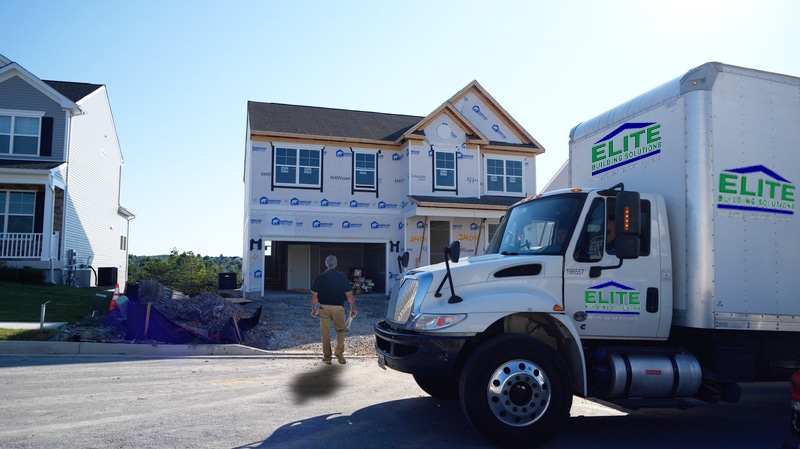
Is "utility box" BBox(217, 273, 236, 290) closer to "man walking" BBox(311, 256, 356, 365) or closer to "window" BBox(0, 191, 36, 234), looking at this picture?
"window" BBox(0, 191, 36, 234)

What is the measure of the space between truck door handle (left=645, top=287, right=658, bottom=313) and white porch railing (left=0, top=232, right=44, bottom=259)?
21713mm

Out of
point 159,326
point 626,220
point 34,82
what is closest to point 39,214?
point 34,82

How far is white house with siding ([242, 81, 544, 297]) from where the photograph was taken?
22016 mm

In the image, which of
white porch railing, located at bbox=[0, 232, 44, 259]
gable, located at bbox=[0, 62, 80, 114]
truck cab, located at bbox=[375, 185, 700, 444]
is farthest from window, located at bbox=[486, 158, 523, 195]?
truck cab, located at bbox=[375, 185, 700, 444]

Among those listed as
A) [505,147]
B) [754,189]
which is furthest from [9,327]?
[505,147]

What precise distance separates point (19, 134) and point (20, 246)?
4678 mm

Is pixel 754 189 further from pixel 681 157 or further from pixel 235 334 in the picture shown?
pixel 235 334

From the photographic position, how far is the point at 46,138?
22.8 meters

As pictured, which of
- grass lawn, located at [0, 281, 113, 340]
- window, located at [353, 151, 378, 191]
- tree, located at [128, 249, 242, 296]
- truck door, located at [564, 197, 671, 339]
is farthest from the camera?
tree, located at [128, 249, 242, 296]

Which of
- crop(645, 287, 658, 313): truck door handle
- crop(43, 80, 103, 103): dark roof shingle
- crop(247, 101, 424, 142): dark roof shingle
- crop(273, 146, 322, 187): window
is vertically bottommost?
crop(645, 287, 658, 313): truck door handle

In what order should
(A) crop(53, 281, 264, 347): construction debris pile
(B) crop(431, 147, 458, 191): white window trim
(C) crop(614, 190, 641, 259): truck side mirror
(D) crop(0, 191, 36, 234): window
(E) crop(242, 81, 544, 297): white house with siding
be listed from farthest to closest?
(B) crop(431, 147, 458, 191): white window trim < (E) crop(242, 81, 544, 297): white house with siding < (D) crop(0, 191, 36, 234): window < (A) crop(53, 281, 264, 347): construction debris pile < (C) crop(614, 190, 641, 259): truck side mirror

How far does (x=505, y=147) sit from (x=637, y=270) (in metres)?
19.2

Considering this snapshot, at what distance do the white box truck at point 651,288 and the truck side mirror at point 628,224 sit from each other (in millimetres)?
11

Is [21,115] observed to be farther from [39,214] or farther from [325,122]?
[325,122]
